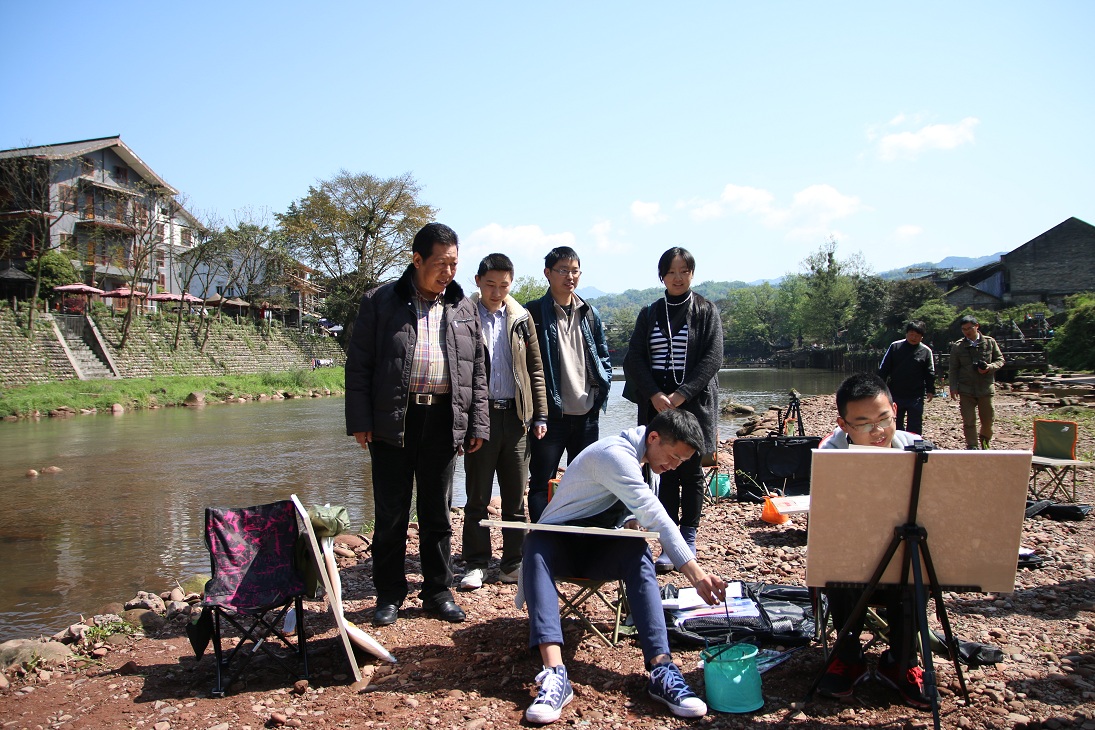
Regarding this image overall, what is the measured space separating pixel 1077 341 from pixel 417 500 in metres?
28.9

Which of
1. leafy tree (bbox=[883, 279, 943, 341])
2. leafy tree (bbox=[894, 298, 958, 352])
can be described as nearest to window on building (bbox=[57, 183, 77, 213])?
leafy tree (bbox=[894, 298, 958, 352])

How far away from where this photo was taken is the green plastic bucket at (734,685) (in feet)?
8.79

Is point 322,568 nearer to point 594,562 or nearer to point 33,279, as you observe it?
point 594,562

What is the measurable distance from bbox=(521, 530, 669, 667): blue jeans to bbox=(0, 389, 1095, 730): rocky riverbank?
0.28m

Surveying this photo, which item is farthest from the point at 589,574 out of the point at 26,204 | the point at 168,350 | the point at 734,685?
the point at 26,204

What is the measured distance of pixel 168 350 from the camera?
31688 mm

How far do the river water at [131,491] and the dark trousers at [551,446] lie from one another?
10.1 feet

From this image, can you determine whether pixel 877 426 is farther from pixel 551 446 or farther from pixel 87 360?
pixel 87 360

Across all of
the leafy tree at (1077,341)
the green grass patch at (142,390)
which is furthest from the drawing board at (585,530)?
the leafy tree at (1077,341)

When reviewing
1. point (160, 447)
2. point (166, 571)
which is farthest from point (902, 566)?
point (160, 447)

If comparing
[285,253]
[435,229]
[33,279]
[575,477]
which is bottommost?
[575,477]

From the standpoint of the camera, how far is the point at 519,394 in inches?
171

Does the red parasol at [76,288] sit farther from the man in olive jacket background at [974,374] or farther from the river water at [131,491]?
the man in olive jacket background at [974,374]

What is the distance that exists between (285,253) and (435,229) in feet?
149
